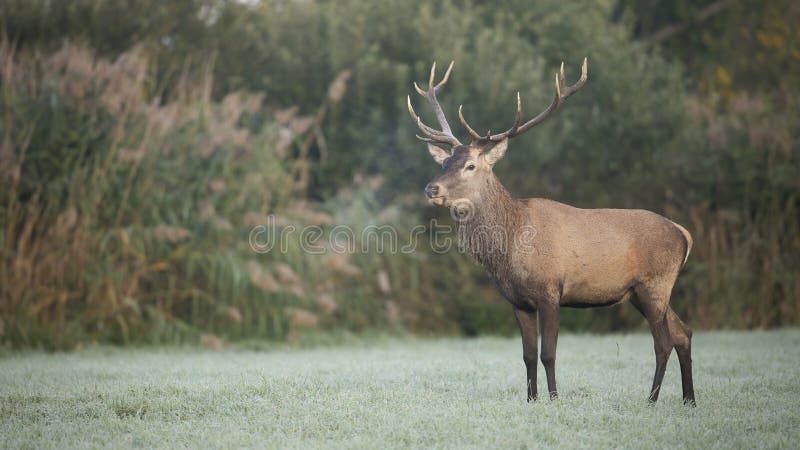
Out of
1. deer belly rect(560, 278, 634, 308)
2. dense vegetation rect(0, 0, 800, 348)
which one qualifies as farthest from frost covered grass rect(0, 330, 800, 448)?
dense vegetation rect(0, 0, 800, 348)

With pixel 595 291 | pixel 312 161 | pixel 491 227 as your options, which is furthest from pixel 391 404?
pixel 312 161

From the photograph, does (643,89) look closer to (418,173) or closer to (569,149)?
(569,149)

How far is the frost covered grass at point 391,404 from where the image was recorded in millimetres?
5418

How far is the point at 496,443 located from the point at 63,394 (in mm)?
3512

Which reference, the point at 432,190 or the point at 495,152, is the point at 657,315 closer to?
the point at 495,152

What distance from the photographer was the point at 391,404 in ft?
20.5

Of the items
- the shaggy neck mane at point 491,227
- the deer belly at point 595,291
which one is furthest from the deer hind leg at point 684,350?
the shaggy neck mane at point 491,227

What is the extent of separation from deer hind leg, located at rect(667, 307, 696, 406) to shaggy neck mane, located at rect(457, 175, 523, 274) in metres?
1.39

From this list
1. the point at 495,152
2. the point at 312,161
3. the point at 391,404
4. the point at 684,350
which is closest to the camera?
the point at 391,404

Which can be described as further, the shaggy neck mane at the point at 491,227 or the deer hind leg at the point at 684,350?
the shaggy neck mane at the point at 491,227

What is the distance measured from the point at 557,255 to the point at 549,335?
600 mm

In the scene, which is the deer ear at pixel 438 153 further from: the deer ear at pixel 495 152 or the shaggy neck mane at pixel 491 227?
the shaggy neck mane at pixel 491 227

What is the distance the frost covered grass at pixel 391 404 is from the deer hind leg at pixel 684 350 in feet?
0.38

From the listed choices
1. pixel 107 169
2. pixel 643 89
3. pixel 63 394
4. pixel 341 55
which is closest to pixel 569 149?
pixel 643 89
